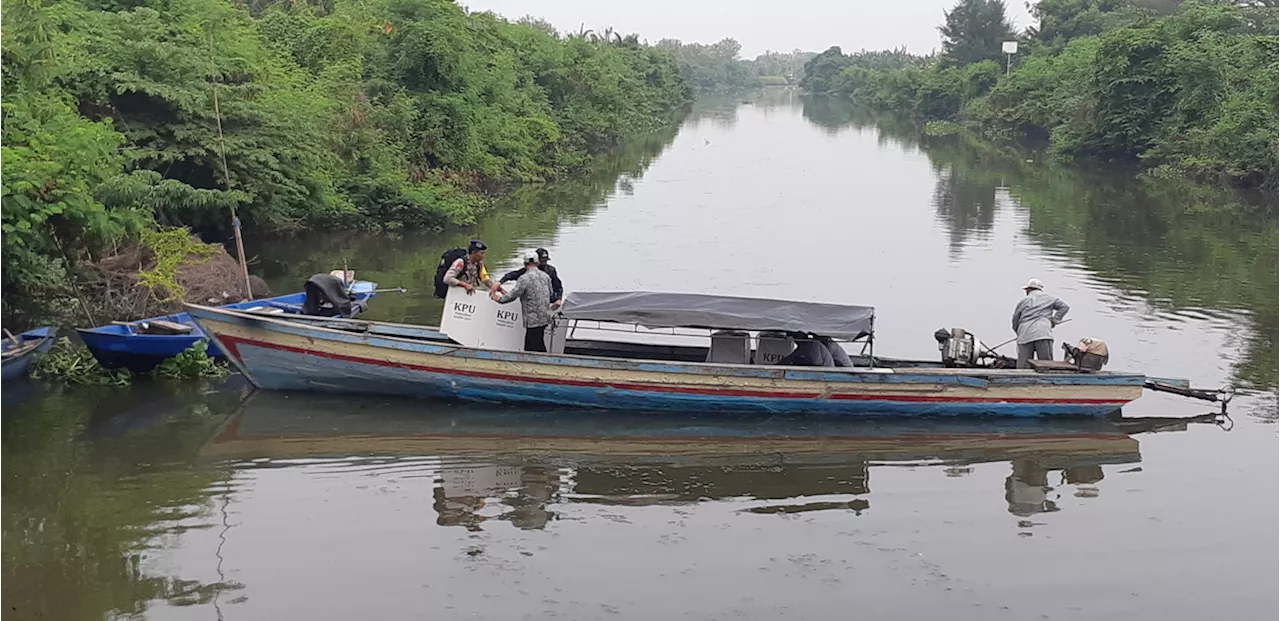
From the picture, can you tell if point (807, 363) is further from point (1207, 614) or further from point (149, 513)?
point (149, 513)

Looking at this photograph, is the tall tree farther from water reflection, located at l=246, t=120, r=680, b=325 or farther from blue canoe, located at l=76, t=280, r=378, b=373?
blue canoe, located at l=76, t=280, r=378, b=373

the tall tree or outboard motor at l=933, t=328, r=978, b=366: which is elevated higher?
the tall tree

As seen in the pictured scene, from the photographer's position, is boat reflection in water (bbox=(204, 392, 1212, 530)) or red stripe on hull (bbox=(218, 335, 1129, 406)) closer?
boat reflection in water (bbox=(204, 392, 1212, 530))

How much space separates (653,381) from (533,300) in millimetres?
1586

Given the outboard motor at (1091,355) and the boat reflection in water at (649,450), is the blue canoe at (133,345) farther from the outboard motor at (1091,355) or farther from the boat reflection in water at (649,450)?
the outboard motor at (1091,355)

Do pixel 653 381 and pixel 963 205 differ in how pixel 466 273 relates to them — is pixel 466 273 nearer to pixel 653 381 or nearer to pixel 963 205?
pixel 653 381

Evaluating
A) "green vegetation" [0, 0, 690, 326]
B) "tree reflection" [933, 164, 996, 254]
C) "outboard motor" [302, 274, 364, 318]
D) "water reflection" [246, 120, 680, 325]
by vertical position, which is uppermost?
"green vegetation" [0, 0, 690, 326]

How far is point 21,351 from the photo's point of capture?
1305cm

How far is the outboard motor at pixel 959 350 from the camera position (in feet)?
43.1

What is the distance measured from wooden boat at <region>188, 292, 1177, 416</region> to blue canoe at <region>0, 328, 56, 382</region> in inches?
80.5

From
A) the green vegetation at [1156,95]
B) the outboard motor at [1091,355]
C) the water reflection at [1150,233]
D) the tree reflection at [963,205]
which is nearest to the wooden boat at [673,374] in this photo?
the outboard motor at [1091,355]

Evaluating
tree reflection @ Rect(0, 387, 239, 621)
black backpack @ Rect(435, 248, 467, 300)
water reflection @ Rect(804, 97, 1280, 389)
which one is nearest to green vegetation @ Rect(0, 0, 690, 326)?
tree reflection @ Rect(0, 387, 239, 621)

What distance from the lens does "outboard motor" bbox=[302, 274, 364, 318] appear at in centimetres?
1449

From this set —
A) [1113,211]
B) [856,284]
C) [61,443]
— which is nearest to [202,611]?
[61,443]
